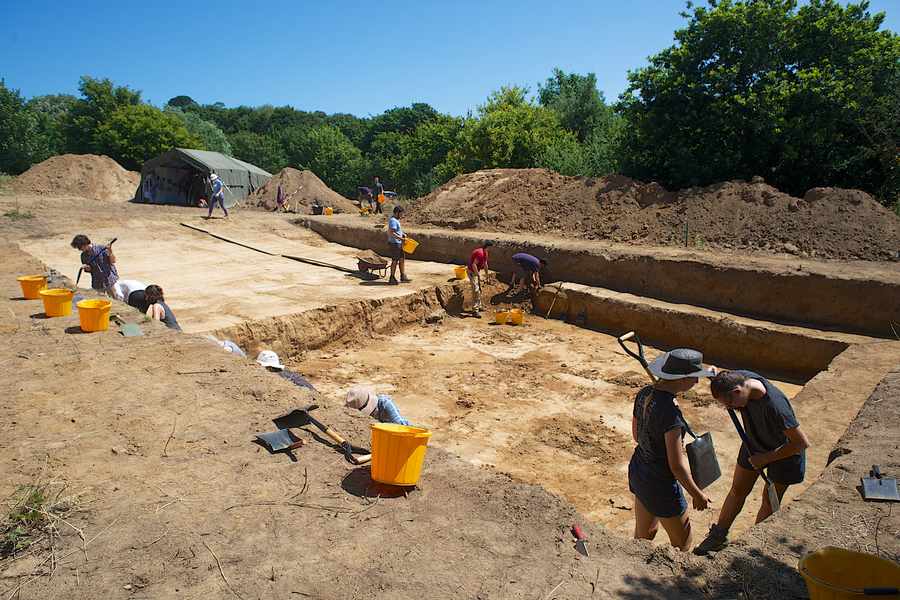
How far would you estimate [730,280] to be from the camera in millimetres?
10617

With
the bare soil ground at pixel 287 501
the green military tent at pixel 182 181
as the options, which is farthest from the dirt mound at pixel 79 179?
the bare soil ground at pixel 287 501

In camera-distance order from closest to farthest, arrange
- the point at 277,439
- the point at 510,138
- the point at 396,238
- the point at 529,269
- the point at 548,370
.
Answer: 1. the point at 277,439
2. the point at 548,370
3. the point at 396,238
4. the point at 529,269
5. the point at 510,138

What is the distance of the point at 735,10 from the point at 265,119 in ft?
219

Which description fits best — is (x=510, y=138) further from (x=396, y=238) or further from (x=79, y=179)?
(x=79, y=179)

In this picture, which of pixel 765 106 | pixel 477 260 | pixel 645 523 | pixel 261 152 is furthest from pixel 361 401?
pixel 261 152

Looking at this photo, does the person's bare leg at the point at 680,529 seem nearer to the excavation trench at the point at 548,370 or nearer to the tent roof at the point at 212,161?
the excavation trench at the point at 548,370

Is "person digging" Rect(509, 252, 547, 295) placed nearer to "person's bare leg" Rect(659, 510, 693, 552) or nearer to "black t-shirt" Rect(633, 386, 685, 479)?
"black t-shirt" Rect(633, 386, 685, 479)

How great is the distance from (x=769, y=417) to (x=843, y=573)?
145 centimetres

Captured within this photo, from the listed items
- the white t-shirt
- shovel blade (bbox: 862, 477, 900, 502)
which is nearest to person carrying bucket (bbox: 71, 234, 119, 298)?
the white t-shirt

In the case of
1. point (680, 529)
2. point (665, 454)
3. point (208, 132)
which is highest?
point (208, 132)

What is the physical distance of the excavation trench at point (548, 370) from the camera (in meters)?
6.30

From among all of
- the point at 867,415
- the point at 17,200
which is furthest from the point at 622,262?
the point at 17,200

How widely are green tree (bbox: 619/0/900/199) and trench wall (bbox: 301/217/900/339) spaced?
3.82m

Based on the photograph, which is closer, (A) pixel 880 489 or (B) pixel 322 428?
(A) pixel 880 489
